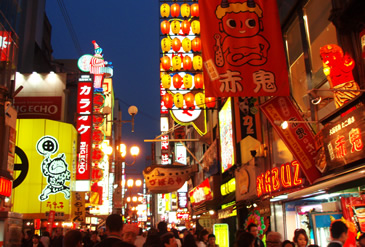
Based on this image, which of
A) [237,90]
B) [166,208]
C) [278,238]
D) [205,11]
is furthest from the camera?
[166,208]

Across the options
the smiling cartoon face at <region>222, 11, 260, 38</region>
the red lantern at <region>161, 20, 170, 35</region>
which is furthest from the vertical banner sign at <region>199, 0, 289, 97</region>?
the red lantern at <region>161, 20, 170, 35</region>

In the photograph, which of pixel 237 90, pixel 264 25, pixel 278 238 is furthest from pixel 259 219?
pixel 278 238

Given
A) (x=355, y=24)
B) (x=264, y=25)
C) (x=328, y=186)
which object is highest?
(x=264, y=25)

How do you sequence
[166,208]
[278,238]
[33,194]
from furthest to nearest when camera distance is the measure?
1. [166,208]
2. [33,194]
3. [278,238]

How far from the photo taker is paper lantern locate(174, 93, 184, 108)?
21719 mm

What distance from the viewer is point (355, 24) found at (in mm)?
9312

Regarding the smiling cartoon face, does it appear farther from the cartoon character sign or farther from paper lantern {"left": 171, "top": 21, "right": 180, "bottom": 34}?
the cartoon character sign

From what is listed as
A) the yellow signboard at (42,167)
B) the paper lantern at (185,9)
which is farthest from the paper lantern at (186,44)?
the yellow signboard at (42,167)

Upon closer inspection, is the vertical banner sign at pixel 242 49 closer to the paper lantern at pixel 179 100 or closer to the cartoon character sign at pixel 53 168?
the paper lantern at pixel 179 100

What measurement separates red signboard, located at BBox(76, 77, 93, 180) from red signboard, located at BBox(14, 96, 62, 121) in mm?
3852

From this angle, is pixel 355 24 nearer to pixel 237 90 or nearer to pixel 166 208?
pixel 237 90

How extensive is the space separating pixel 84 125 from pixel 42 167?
4430mm

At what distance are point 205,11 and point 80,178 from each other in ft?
75.0

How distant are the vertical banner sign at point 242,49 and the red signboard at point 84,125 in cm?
1894
